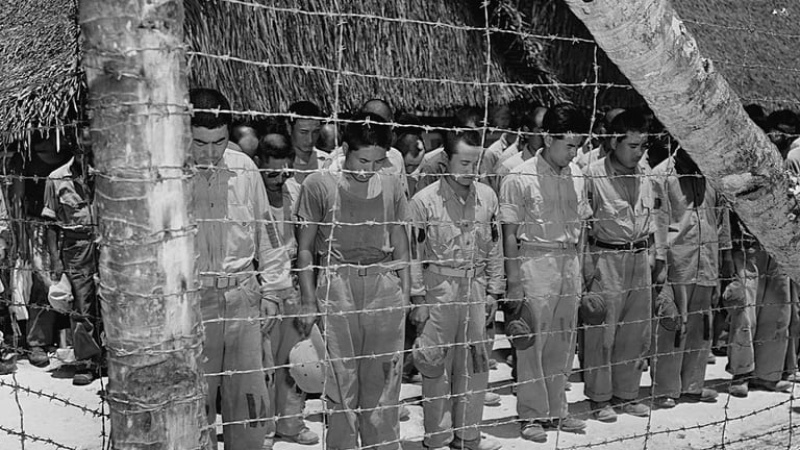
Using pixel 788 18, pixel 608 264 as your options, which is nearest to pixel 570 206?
pixel 608 264

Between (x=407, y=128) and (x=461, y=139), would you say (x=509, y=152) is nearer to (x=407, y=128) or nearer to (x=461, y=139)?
(x=407, y=128)

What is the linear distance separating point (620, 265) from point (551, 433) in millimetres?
1092

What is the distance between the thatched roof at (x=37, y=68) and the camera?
592cm

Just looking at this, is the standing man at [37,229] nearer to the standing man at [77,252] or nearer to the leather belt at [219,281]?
the standing man at [77,252]

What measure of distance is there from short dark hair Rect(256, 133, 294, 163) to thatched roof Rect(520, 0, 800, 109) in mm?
3826

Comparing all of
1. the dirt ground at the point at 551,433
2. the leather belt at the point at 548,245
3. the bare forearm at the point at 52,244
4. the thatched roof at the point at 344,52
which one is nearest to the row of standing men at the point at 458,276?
the leather belt at the point at 548,245

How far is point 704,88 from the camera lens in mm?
2656

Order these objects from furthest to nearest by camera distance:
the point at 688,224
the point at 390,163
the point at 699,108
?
the point at 688,224, the point at 390,163, the point at 699,108

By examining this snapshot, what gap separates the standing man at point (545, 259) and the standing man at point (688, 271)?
81 centimetres

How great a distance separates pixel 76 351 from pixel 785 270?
4.53 m

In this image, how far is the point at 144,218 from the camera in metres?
2.06

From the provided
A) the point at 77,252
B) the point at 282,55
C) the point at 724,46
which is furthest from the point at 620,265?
the point at 724,46

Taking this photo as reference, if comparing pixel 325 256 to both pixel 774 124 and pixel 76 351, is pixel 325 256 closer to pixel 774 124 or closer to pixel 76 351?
pixel 76 351

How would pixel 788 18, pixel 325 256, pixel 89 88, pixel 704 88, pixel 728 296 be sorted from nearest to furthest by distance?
pixel 89 88, pixel 704 88, pixel 325 256, pixel 728 296, pixel 788 18
